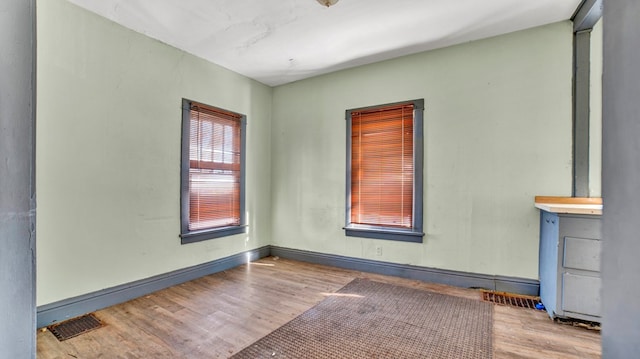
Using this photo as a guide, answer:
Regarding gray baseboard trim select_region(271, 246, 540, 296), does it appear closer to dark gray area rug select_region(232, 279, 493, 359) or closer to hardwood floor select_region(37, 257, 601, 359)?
hardwood floor select_region(37, 257, 601, 359)

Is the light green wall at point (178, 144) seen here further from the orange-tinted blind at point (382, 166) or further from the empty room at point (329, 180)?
the orange-tinted blind at point (382, 166)

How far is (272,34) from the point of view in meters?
3.12

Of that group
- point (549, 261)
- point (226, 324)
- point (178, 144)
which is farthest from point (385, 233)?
point (178, 144)

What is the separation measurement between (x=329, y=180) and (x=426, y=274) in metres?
1.72

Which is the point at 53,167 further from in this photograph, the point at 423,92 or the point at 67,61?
the point at 423,92

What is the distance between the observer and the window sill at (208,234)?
3.44 meters

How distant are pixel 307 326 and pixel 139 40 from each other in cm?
318

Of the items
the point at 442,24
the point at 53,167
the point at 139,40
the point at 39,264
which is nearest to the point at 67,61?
the point at 139,40

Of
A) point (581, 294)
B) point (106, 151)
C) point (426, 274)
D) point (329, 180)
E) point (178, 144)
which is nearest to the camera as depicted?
point (581, 294)

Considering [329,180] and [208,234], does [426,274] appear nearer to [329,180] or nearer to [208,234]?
[329,180]

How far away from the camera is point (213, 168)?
3.79 meters

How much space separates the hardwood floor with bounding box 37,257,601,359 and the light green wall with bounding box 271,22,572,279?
502 millimetres

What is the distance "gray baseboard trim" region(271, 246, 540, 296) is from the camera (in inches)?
119

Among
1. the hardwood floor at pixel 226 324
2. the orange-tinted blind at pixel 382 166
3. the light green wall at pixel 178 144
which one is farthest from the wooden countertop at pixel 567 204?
the orange-tinted blind at pixel 382 166
